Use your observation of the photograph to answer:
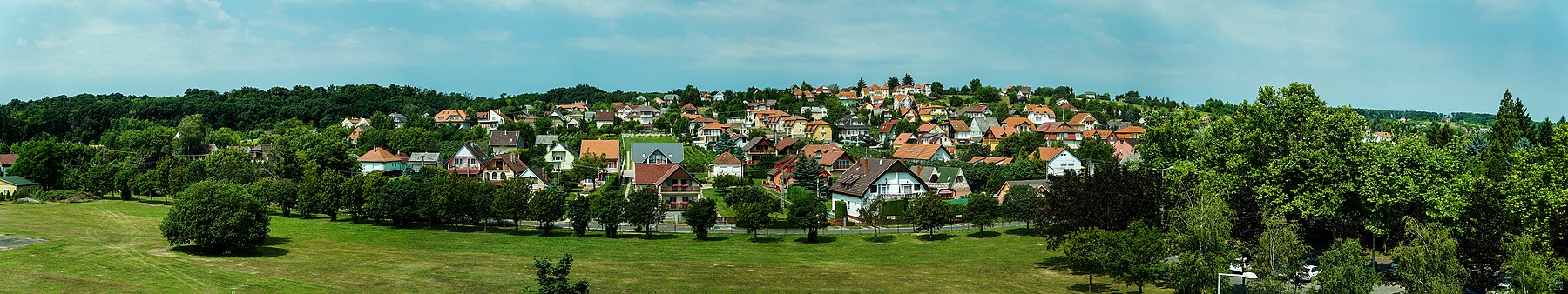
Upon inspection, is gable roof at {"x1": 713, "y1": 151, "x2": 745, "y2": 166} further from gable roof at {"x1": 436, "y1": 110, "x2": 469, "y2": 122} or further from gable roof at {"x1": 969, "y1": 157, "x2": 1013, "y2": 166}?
gable roof at {"x1": 436, "y1": 110, "x2": 469, "y2": 122}

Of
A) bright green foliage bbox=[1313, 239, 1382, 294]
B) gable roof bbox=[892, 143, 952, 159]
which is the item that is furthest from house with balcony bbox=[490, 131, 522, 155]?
bright green foliage bbox=[1313, 239, 1382, 294]

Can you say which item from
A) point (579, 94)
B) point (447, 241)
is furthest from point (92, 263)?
point (579, 94)

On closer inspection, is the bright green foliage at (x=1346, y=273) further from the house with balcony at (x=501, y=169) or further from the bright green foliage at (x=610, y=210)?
the house with balcony at (x=501, y=169)

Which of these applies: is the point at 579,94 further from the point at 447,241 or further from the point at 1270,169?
the point at 1270,169

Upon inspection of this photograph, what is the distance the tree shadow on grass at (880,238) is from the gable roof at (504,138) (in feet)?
170

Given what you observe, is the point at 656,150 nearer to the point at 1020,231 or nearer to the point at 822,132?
the point at 822,132

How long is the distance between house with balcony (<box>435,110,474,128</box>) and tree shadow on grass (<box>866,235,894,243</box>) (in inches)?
3021

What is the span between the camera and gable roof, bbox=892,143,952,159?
266ft

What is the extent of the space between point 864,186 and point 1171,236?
29933 mm

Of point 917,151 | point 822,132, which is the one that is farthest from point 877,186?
point 822,132

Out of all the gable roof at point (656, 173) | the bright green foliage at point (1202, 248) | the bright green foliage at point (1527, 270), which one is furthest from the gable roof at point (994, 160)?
the bright green foliage at point (1527, 270)

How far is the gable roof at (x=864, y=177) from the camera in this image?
54594mm

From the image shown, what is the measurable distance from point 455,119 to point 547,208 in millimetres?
75716

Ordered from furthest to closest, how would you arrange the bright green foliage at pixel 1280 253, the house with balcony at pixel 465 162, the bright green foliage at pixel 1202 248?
the house with balcony at pixel 465 162, the bright green foliage at pixel 1202 248, the bright green foliage at pixel 1280 253
